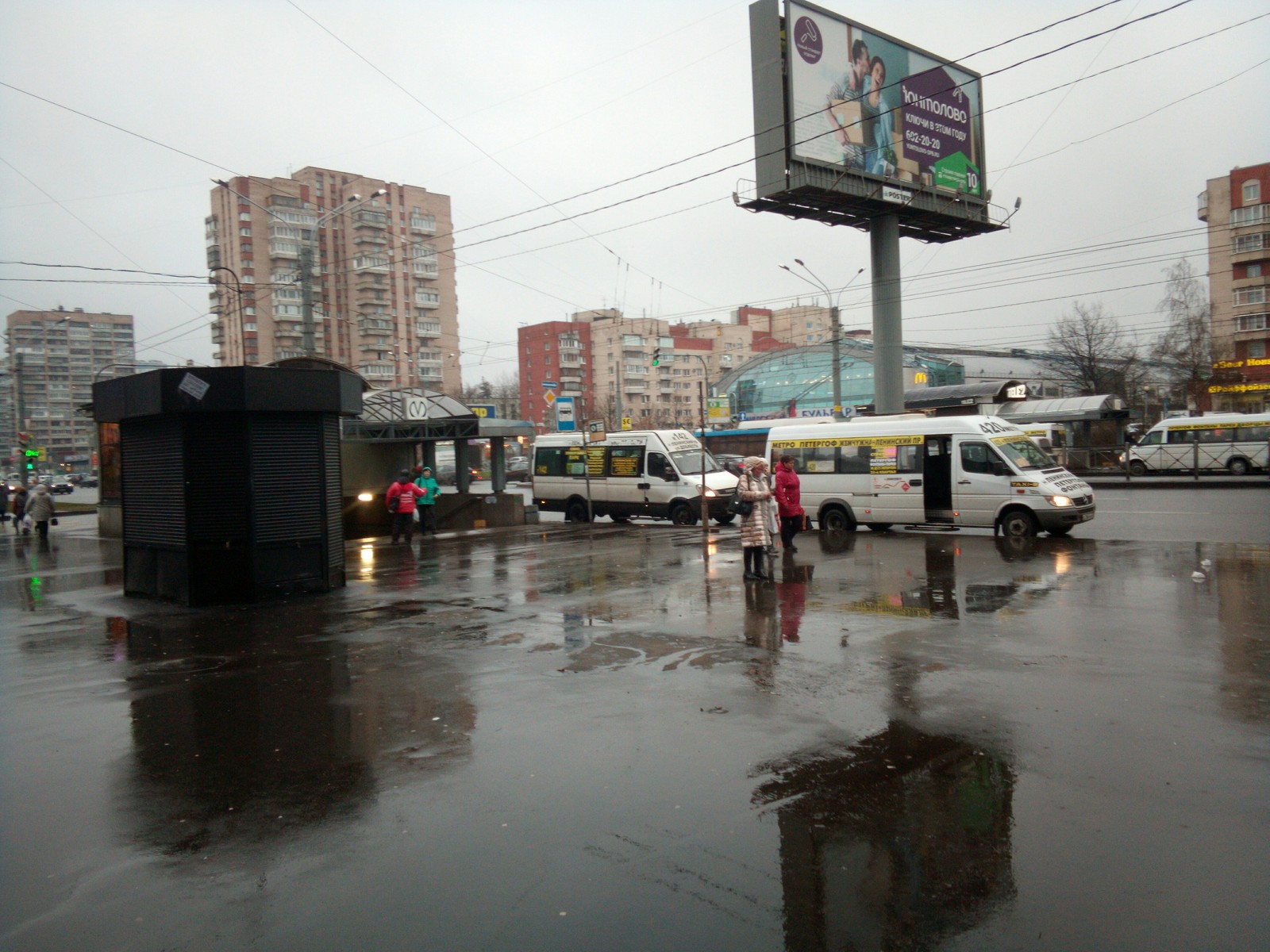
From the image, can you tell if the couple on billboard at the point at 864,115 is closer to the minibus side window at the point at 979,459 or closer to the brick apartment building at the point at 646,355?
the minibus side window at the point at 979,459

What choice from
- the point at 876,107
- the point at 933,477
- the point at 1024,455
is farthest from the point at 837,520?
the point at 876,107

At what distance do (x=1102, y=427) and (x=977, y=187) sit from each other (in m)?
13.1

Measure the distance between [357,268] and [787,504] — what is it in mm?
74084

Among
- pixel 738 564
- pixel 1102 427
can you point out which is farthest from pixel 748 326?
pixel 738 564

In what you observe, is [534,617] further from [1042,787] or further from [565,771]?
[1042,787]

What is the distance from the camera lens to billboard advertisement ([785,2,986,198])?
31453 mm

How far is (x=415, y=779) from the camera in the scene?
5434 mm

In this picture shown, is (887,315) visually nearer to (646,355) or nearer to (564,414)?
(564,414)

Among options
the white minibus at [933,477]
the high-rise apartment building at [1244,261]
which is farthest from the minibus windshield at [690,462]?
the high-rise apartment building at [1244,261]

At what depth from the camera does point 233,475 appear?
12.5 m

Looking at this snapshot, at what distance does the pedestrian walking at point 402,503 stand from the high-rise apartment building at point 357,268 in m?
52.2

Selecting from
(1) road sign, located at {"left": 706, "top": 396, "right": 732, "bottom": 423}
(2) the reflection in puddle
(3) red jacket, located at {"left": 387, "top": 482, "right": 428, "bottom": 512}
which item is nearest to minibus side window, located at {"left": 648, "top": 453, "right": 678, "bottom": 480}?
(3) red jacket, located at {"left": 387, "top": 482, "right": 428, "bottom": 512}

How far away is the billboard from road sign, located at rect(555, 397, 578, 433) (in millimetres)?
11485

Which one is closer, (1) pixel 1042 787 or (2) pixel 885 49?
(1) pixel 1042 787
